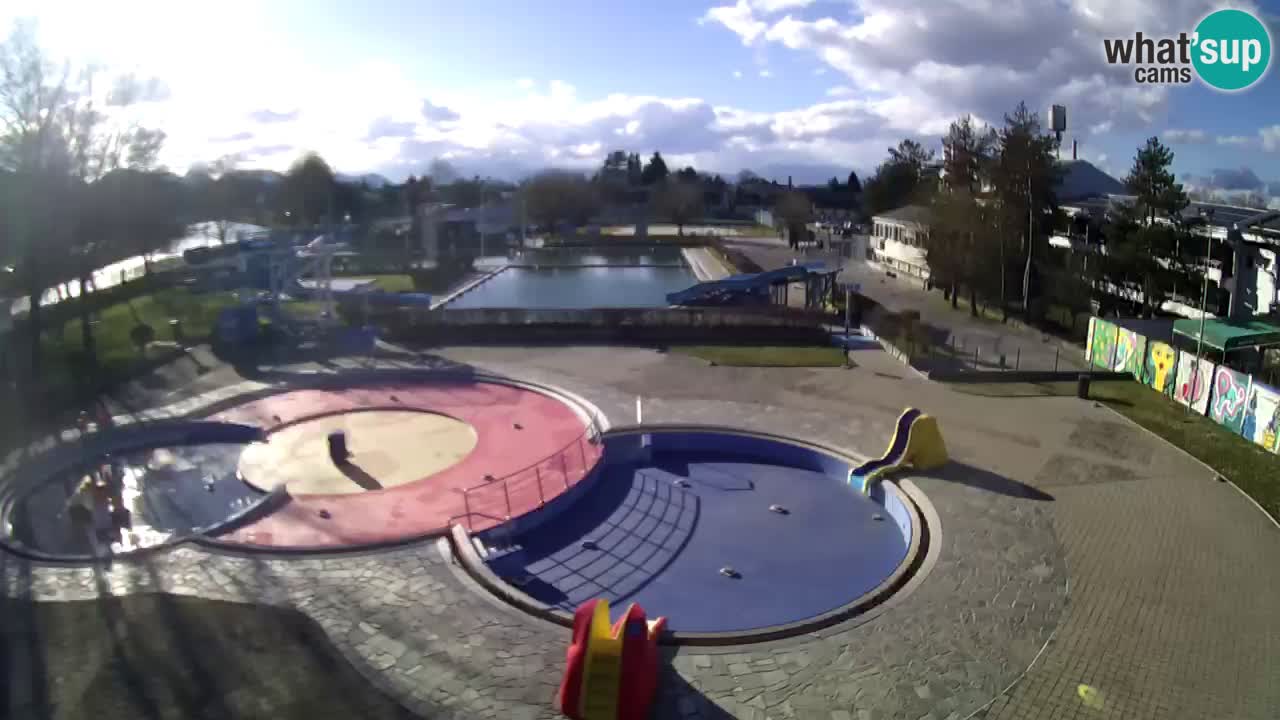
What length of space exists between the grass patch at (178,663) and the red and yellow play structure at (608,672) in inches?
80.9

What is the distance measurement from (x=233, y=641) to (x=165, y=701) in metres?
1.23

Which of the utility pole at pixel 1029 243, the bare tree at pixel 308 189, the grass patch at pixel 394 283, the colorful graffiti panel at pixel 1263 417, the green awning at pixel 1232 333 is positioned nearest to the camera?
the colorful graffiti panel at pixel 1263 417

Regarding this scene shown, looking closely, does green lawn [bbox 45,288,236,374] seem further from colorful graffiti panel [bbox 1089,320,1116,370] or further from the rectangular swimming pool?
colorful graffiti panel [bbox 1089,320,1116,370]

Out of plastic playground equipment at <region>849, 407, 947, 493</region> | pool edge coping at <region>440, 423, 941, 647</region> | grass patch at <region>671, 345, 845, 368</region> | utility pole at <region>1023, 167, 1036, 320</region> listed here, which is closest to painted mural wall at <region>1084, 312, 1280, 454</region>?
utility pole at <region>1023, 167, 1036, 320</region>

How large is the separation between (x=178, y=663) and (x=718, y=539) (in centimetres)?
899

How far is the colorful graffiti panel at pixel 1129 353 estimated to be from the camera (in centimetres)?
2538

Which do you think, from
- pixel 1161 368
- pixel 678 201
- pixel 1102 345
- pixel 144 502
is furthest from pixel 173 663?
pixel 678 201

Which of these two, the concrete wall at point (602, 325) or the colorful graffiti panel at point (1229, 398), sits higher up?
the concrete wall at point (602, 325)

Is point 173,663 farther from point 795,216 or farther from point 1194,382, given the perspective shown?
point 795,216

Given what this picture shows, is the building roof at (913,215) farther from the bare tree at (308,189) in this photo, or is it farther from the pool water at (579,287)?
the bare tree at (308,189)

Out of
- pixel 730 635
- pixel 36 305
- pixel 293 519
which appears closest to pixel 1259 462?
pixel 730 635

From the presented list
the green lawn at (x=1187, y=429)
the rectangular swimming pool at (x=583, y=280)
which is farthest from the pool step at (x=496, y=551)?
the rectangular swimming pool at (x=583, y=280)

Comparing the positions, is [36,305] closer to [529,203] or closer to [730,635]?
[730,635]

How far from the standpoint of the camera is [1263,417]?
1939 cm
